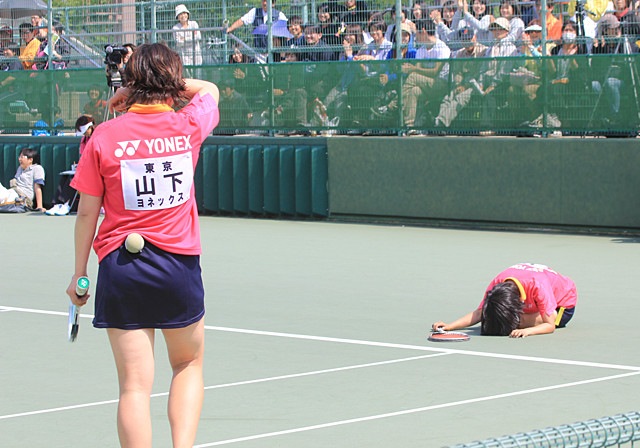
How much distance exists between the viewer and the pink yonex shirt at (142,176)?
4035mm

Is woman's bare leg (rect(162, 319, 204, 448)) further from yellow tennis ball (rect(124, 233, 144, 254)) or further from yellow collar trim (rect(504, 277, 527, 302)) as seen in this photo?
yellow collar trim (rect(504, 277, 527, 302))

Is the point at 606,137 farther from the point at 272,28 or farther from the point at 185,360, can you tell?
the point at 185,360

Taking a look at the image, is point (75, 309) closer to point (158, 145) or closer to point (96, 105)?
point (158, 145)

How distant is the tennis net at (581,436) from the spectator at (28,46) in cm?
1793

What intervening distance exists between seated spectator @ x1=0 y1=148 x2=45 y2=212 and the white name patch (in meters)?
14.4

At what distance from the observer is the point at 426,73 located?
14.8 m

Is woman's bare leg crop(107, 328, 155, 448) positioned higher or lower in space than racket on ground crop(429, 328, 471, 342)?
higher

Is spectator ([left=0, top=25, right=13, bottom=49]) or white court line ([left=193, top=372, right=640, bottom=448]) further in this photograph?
spectator ([left=0, top=25, right=13, bottom=49])

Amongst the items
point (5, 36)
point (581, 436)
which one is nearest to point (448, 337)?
point (581, 436)

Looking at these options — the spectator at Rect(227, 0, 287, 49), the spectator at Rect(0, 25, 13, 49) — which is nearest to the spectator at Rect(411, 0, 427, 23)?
the spectator at Rect(227, 0, 287, 49)

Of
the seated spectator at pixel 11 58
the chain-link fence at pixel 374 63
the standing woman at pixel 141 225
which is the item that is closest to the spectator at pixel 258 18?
the chain-link fence at pixel 374 63

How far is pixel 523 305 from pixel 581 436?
15.2 feet

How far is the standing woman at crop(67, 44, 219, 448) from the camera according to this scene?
4.05 meters

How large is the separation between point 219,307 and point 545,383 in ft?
11.7
